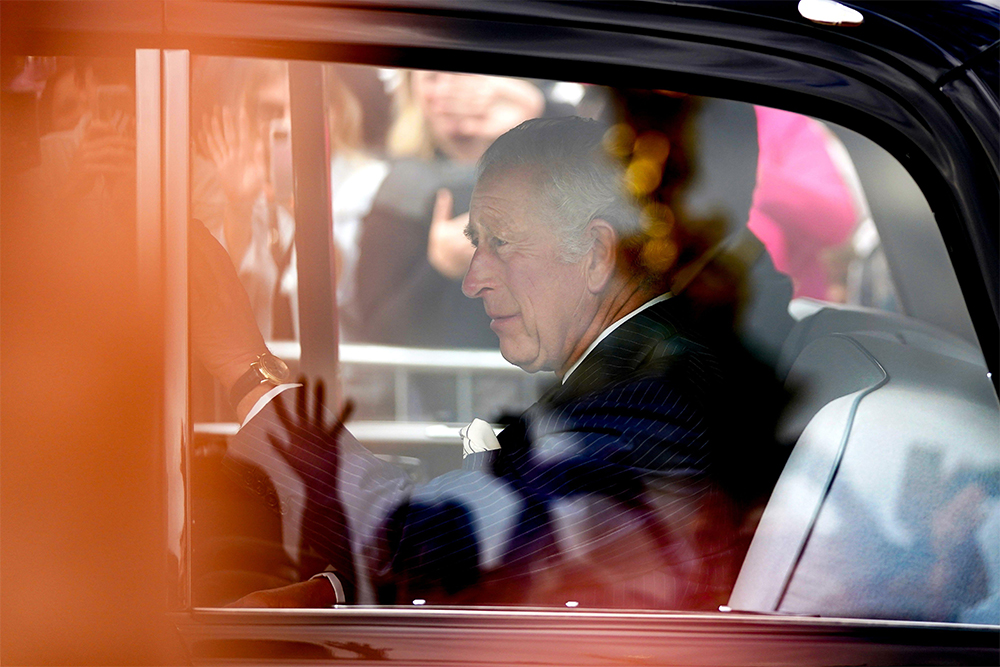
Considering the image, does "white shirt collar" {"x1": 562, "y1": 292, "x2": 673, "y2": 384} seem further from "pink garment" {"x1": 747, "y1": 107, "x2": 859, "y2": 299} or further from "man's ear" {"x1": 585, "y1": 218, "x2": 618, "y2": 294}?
"pink garment" {"x1": 747, "y1": 107, "x2": 859, "y2": 299}

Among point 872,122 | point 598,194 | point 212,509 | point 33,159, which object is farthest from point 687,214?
point 33,159

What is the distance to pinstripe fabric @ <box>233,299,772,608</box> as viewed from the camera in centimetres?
114

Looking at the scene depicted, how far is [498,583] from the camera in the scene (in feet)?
3.71

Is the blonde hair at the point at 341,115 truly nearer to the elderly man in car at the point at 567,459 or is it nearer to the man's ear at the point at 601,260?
the elderly man in car at the point at 567,459

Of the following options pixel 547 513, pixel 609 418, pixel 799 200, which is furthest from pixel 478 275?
pixel 799 200

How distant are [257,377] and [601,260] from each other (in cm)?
63

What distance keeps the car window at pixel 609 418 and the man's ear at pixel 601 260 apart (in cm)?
1

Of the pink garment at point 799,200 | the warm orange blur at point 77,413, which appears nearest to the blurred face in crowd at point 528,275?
the pink garment at point 799,200

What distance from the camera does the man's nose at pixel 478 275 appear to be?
1594 millimetres

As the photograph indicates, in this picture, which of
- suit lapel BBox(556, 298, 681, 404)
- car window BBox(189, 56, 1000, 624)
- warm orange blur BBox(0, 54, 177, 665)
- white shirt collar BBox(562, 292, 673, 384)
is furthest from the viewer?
white shirt collar BBox(562, 292, 673, 384)

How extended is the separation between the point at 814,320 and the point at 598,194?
1.67 ft

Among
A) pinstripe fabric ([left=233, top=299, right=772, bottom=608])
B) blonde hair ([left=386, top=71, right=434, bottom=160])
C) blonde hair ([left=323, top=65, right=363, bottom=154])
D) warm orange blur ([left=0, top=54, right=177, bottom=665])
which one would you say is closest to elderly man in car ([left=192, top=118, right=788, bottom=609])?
pinstripe fabric ([left=233, top=299, right=772, bottom=608])

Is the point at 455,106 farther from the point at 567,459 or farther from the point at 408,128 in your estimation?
the point at 567,459

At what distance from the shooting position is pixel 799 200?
129 inches
